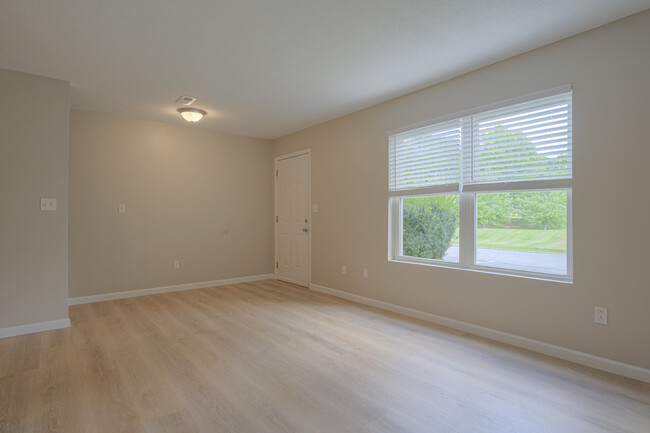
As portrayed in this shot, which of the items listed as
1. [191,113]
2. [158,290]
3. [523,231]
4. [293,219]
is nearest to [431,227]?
[523,231]

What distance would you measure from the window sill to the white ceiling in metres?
1.98

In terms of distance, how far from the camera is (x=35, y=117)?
3459 millimetres

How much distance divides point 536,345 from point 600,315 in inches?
21.8

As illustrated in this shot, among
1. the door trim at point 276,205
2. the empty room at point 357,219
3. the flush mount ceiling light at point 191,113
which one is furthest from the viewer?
the door trim at point 276,205

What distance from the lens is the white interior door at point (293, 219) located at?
Result: 18.3 ft

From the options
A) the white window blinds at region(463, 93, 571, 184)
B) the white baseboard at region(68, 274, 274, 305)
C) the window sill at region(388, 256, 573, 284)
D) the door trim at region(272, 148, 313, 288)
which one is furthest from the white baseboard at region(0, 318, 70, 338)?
the white window blinds at region(463, 93, 571, 184)

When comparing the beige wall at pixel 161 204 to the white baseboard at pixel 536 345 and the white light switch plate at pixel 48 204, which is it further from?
the white baseboard at pixel 536 345

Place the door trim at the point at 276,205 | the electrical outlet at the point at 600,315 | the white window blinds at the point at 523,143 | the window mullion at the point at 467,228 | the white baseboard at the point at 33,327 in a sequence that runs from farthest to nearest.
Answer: the door trim at the point at 276,205 < the window mullion at the point at 467,228 < the white baseboard at the point at 33,327 < the white window blinds at the point at 523,143 < the electrical outlet at the point at 600,315

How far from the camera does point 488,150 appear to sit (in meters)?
3.28

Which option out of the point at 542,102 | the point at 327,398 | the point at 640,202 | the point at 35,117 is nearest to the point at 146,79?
the point at 35,117

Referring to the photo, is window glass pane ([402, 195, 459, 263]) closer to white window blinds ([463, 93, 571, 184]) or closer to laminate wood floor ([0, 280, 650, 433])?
white window blinds ([463, 93, 571, 184])

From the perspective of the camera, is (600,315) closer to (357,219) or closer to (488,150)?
(488,150)

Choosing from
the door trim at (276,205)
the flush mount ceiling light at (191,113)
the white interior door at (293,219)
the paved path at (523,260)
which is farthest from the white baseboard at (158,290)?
the paved path at (523,260)

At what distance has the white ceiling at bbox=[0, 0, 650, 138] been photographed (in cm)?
235
